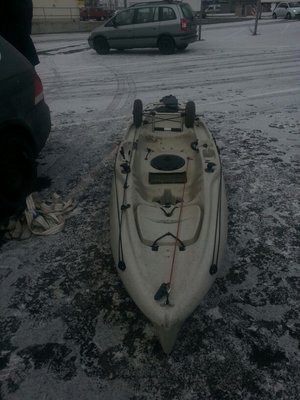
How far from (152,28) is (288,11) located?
23351mm

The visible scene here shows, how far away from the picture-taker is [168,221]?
3668 mm

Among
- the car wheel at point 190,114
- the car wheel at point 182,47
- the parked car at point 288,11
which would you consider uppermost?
the parked car at point 288,11

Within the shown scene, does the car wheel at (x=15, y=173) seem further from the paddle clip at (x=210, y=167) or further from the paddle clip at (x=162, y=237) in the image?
the paddle clip at (x=210, y=167)

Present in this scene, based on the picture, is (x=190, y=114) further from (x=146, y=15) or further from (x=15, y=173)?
(x=146, y=15)

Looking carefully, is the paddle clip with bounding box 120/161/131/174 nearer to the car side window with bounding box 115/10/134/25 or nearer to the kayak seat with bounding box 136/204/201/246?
the kayak seat with bounding box 136/204/201/246

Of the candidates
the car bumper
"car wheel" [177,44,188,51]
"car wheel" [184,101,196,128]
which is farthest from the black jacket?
"car wheel" [177,44,188,51]

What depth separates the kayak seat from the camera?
3416 mm

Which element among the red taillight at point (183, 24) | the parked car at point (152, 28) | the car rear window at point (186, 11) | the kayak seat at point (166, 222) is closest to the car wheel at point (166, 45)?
the parked car at point (152, 28)

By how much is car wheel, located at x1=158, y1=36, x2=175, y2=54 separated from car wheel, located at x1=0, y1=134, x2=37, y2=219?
12.1 m

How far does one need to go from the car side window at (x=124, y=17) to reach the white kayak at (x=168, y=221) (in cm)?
1172

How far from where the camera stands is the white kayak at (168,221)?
9.49 feet

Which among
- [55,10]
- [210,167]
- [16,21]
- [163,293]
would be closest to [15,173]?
[210,167]

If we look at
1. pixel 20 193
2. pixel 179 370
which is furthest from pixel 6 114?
pixel 179 370

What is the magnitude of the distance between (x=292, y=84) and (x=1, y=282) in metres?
10.3
